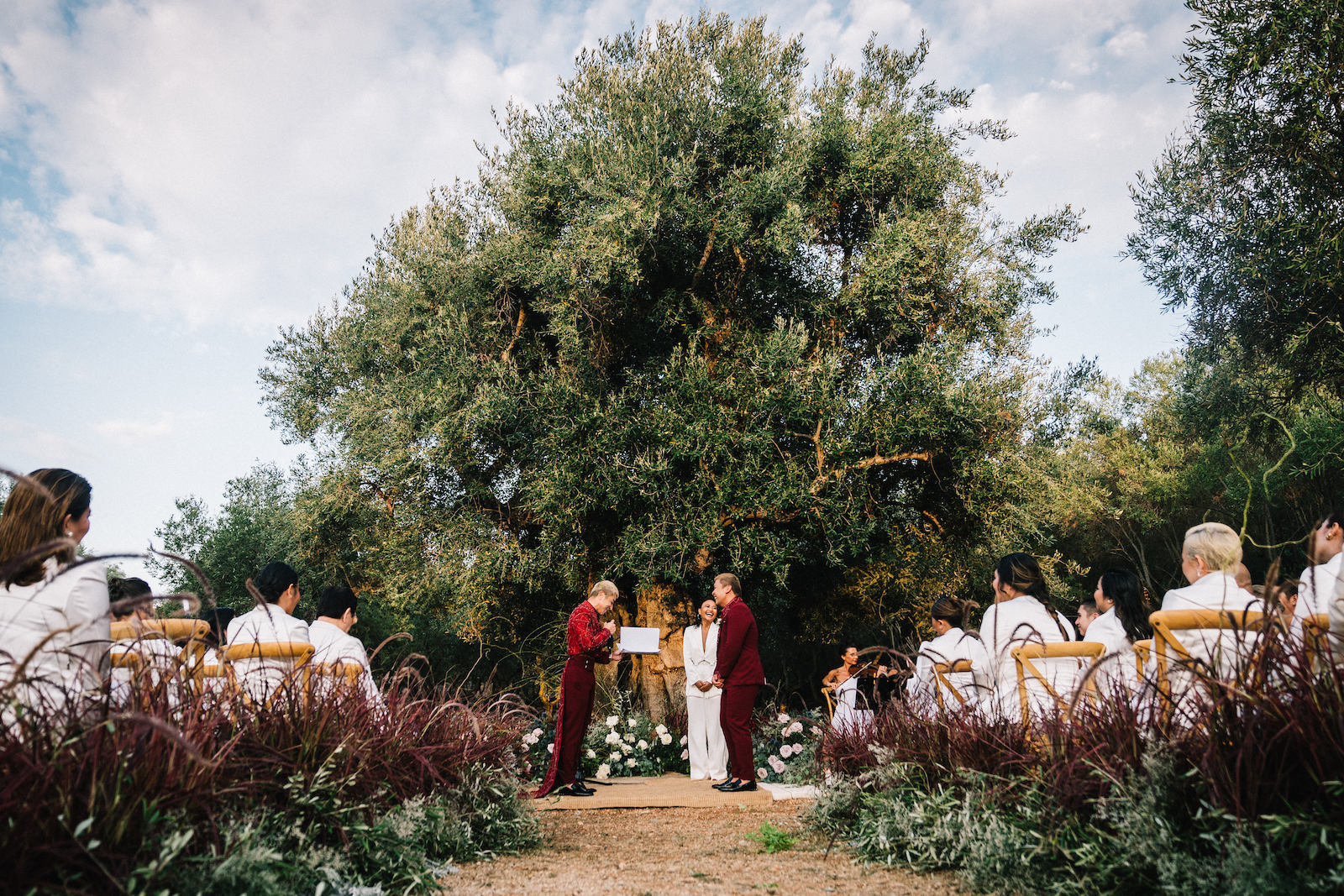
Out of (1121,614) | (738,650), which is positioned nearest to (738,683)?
(738,650)

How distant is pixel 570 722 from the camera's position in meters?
7.69

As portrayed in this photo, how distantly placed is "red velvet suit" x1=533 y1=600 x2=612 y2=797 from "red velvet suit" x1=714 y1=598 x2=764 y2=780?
1.27 m

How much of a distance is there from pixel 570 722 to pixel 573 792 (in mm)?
733

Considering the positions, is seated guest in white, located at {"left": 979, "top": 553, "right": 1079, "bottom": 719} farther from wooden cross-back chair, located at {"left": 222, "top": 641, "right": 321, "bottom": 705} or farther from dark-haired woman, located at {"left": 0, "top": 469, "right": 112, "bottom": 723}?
dark-haired woman, located at {"left": 0, "top": 469, "right": 112, "bottom": 723}

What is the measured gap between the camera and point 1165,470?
86.4 ft

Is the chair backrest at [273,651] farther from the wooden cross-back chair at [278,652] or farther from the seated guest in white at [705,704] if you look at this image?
the seated guest in white at [705,704]

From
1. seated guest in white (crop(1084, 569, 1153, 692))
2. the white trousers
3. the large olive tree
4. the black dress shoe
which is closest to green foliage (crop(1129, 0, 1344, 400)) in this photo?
the large olive tree

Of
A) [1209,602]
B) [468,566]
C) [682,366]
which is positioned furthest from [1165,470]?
[1209,602]

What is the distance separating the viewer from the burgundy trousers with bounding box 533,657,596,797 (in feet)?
25.1

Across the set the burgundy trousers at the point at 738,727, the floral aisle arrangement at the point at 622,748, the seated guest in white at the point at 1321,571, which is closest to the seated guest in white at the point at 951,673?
the seated guest in white at the point at 1321,571

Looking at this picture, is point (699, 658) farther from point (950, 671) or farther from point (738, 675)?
point (950, 671)

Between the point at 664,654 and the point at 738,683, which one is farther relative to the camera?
the point at 664,654

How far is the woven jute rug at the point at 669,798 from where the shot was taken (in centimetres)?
718

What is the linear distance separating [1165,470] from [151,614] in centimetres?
2940
